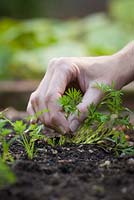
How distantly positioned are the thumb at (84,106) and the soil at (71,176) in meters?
0.11

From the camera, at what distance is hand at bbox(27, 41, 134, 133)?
2.25 metres

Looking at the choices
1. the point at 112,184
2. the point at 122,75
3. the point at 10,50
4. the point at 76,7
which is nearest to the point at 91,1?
the point at 76,7

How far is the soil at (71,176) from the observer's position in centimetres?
155

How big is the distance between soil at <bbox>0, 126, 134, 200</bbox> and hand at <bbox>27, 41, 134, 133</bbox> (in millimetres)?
145

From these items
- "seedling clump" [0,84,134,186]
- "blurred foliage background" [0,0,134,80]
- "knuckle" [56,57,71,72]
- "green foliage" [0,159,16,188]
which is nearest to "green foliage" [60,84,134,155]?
"seedling clump" [0,84,134,186]

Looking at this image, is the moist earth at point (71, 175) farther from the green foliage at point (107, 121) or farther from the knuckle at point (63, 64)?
the knuckle at point (63, 64)

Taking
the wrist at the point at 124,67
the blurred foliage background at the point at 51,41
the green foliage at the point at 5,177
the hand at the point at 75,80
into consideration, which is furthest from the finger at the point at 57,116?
the blurred foliage background at the point at 51,41

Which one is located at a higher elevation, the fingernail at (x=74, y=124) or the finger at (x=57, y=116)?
the finger at (x=57, y=116)

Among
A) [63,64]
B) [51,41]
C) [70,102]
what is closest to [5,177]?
[70,102]

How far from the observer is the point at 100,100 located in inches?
90.1

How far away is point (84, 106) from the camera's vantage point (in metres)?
2.23

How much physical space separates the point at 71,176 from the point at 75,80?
2.39ft

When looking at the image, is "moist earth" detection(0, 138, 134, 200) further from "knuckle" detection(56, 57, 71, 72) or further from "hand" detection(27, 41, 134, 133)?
"knuckle" detection(56, 57, 71, 72)

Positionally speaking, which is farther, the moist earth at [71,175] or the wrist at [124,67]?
the wrist at [124,67]
